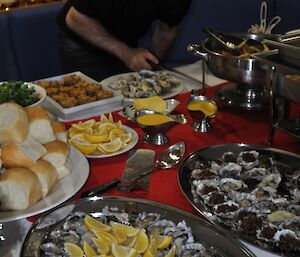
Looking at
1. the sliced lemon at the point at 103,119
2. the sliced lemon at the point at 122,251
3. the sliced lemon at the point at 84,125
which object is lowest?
the sliced lemon at the point at 103,119

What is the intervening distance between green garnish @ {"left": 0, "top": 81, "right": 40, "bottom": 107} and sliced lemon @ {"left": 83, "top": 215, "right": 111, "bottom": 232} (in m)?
0.53

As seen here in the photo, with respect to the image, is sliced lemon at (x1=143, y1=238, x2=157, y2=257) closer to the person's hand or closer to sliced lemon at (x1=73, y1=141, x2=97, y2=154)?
sliced lemon at (x1=73, y1=141, x2=97, y2=154)

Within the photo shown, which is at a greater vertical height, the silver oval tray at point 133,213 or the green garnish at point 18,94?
the green garnish at point 18,94

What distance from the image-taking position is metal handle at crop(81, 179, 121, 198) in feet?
3.72

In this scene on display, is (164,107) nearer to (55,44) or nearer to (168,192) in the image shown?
(168,192)

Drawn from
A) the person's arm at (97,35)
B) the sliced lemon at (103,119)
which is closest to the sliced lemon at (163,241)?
the sliced lemon at (103,119)

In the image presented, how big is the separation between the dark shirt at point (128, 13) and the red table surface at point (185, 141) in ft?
1.94

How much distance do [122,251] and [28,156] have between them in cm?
33

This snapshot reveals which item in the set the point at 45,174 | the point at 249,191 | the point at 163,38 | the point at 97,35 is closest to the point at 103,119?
the point at 45,174

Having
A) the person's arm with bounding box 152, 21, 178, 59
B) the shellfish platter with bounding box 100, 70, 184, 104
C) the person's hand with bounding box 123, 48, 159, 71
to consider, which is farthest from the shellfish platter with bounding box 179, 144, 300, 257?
the person's arm with bounding box 152, 21, 178, 59

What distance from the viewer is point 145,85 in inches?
68.6

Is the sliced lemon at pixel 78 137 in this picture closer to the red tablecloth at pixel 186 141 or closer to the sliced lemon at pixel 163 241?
the red tablecloth at pixel 186 141

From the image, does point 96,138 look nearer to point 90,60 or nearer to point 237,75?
point 237,75

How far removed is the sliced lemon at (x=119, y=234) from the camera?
945 mm
